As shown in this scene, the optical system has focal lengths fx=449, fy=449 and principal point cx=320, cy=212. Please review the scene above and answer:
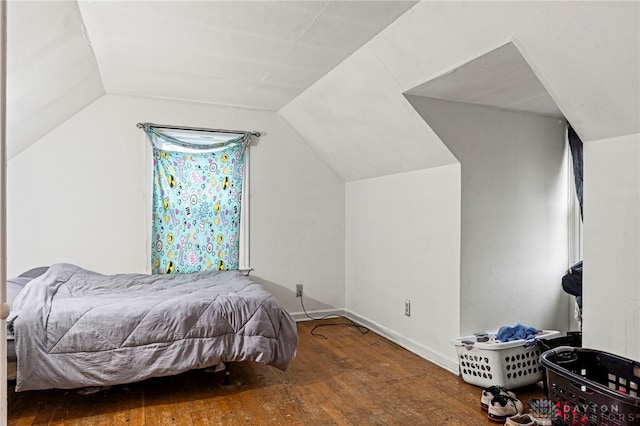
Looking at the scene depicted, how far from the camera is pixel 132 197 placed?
4.14 m

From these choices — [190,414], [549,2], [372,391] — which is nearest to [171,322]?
[190,414]

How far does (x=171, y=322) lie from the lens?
2672 millimetres

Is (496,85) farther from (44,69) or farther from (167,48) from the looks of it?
(44,69)

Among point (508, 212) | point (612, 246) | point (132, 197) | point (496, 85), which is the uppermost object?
point (496, 85)

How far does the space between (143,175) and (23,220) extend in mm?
1030

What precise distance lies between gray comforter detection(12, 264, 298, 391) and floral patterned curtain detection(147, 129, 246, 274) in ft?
3.71

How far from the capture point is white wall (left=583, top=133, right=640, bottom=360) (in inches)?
83.0

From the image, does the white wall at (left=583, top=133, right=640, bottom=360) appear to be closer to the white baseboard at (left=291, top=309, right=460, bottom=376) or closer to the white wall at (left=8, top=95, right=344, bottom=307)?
the white baseboard at (left=291, top=309, right=460, bottom=376)

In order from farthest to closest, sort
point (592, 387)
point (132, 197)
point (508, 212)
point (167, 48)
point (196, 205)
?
point (196, 205), point (132, 197), point (508, 212), point (167, 48), point (592, 387)

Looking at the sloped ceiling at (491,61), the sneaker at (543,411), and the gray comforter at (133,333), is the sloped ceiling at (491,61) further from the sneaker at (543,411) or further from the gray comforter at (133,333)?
the gray comforter at (133,333)

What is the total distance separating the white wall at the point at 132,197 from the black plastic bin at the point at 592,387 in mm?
2828

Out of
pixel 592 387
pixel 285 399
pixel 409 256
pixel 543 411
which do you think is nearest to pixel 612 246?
pixel 592 387

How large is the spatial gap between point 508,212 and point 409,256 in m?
0.86

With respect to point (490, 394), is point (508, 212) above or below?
above
